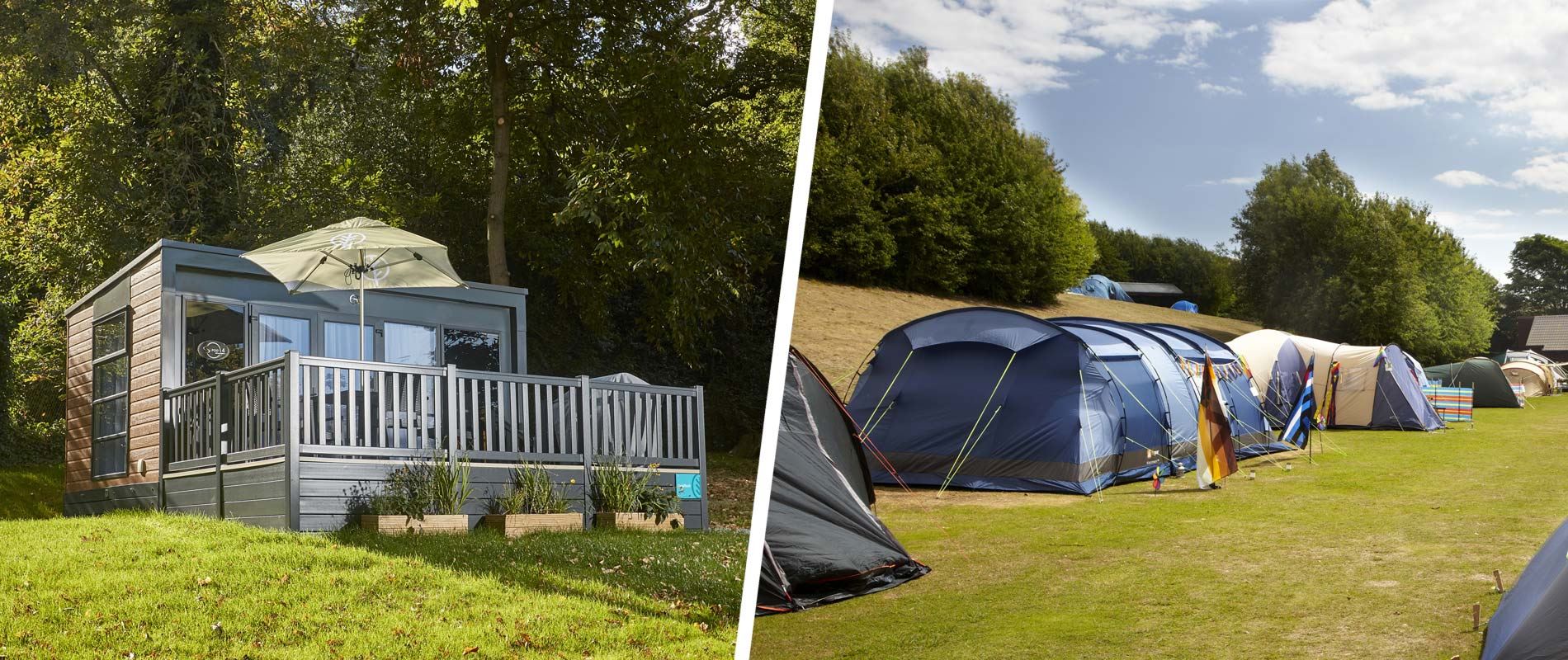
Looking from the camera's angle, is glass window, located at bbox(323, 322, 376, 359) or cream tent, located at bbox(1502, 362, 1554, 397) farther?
glass window, located at bbox(323, 322, 376, 359)

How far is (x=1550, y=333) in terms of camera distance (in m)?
4.53

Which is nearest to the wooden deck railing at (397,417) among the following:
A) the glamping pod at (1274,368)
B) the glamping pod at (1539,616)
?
the glamping pod at (1274,368)

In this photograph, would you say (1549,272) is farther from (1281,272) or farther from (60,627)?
(60,627)

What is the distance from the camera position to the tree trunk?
13.4 metres

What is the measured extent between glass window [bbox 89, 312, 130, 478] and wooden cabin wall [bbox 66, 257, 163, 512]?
0.33 ft

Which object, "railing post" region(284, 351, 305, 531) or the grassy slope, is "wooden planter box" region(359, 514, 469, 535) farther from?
the grassy slope

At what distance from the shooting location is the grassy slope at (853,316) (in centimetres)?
611

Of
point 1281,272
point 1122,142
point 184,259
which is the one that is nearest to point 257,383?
point 184,259

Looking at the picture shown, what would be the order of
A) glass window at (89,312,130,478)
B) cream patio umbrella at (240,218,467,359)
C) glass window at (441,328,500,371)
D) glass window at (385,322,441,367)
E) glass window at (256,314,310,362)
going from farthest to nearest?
1. glass window at (441,328,500,371)
2. glass window at (385,322,441,367)
3. glass window at (89,312,130,478)
4. glass window at (256,314,310,362)
5. cream patio umbrella at (240,218,467,359)

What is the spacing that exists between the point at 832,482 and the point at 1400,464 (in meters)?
5.19

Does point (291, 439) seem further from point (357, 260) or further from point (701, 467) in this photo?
point (701, 467)

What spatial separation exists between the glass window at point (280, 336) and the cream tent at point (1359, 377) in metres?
6.75

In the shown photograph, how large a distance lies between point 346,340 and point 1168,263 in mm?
6428

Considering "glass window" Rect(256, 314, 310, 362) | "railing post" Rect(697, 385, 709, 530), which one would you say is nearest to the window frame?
"glass window" Rect(256, 314, 310, 362)
